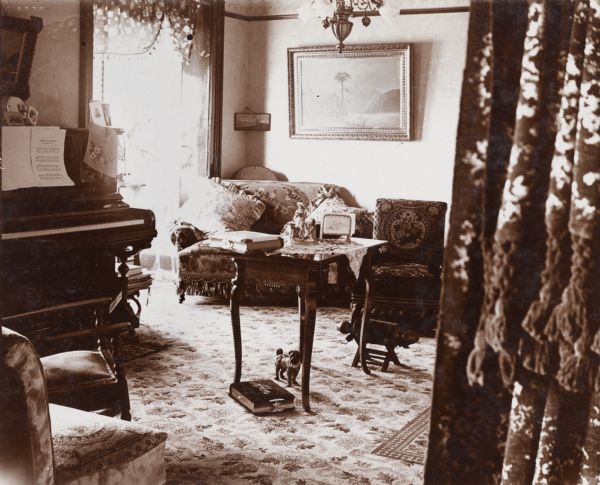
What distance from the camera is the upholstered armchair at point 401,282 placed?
4512mm

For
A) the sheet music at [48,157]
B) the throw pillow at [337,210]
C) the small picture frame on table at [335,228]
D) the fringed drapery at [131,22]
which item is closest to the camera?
the sheet music at [48,157]

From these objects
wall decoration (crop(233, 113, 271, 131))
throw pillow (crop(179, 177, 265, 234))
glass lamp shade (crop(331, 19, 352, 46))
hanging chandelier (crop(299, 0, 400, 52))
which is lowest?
throw pillow (crop(179, 177, 265, 234))

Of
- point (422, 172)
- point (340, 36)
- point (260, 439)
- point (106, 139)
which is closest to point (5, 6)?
point (106, 139)

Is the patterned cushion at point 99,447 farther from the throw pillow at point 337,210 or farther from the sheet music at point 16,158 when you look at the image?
the throw pillow at point 337,210

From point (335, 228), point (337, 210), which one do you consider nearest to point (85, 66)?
point (335, 228)

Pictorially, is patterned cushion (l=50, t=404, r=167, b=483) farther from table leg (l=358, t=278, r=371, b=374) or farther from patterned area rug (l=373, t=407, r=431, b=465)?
table leg (l=358, t=278, r=371, b=374)

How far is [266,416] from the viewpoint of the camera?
367 centimetres

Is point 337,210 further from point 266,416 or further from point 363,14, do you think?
point 266,416

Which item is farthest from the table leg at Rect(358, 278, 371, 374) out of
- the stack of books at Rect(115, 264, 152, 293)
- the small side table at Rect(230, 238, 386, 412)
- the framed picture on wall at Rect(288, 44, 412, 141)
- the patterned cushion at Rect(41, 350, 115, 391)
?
the framed picture on wall at Rect(288, 44, 412, 141)

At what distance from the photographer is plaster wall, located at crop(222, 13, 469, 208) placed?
6.42 metres

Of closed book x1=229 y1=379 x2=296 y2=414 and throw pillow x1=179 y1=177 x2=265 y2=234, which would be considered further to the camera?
throw pillow x1=179 y1=177 x2=265 y2=234

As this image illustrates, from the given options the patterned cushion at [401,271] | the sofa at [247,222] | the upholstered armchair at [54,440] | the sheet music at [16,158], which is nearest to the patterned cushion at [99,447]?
the upholstered armchair at [54,440]

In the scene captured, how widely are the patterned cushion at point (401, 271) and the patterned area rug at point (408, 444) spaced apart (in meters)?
1.37

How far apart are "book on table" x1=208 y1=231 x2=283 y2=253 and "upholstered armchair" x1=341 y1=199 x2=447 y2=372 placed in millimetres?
882
